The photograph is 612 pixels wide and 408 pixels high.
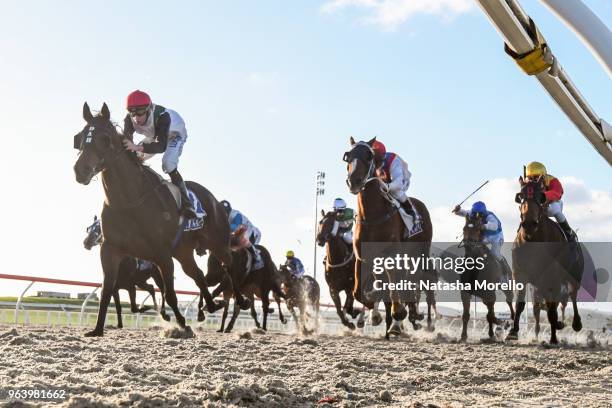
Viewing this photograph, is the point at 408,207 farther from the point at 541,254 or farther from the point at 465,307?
the point at 465,307

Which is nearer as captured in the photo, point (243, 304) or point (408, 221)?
Result: point (408, 221)

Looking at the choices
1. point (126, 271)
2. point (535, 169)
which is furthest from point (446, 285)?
point (126, 271)

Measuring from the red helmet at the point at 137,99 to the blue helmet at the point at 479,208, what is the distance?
243 inches

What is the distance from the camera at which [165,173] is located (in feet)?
26.5

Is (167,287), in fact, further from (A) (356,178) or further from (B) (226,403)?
(B) (226,403)

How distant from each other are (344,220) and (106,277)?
20.3 ft

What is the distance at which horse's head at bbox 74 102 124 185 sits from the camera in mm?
6918

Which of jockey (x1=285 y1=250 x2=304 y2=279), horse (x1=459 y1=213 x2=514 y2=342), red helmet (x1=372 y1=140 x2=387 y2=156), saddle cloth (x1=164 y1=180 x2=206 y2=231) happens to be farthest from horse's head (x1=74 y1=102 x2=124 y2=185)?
jockey (x1=285 y1=250 x2=304 y2=279)

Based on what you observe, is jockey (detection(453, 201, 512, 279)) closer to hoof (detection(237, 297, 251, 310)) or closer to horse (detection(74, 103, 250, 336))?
hoof (detection(237, 297, 251, 310))

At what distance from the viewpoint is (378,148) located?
30.5 feet

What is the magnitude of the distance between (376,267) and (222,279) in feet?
13.9

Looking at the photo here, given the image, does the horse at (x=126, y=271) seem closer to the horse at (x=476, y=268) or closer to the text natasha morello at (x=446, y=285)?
the text natasha morello at (x=446, y=285)

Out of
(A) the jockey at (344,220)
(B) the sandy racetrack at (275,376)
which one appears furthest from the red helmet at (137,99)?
(A) the jockey at (344,220)

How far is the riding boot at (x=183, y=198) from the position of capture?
26.1 feet
